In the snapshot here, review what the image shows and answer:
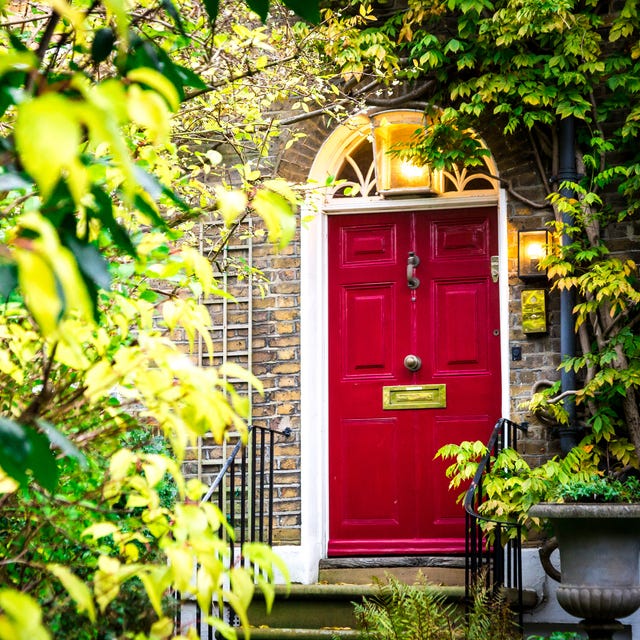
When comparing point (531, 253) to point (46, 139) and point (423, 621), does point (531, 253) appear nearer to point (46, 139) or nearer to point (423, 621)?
point (423, 621)

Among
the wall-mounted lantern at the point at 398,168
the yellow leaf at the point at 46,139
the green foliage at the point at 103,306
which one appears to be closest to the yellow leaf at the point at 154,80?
the green foliage at the point at 103,306

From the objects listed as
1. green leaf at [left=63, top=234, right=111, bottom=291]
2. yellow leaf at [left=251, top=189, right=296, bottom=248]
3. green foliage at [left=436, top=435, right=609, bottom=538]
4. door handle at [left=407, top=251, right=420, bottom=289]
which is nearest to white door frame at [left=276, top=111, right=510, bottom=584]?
door handle at [left=407, top=251, right=420, bottom=289]

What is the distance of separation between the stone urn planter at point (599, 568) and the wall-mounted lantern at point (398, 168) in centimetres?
244

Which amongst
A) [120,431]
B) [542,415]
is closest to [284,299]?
[542,415]

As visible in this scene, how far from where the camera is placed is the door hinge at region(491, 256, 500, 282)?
6797 millimetres

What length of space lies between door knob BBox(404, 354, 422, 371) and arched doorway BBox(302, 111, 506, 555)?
0.01 m

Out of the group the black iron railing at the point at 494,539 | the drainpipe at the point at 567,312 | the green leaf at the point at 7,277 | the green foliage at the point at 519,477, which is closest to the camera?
the green leaf at the point at 7,277

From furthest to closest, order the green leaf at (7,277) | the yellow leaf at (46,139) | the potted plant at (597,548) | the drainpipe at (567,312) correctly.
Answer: the drainpipe at (567,312)
the potted plant at (597,548)
the green leaf at (7,277)
the yellow leaf at (46,139)

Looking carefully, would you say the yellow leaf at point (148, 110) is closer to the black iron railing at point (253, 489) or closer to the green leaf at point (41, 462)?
the green leaf at point (41, 462)

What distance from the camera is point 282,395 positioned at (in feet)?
22.6

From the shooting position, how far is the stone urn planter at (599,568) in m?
5.23

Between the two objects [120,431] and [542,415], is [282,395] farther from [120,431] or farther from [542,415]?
[120,431]

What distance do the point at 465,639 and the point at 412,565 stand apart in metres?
2.04

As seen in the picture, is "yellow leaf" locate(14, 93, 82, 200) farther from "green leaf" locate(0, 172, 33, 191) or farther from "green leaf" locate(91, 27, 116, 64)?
"green leaf" locate(91, 27, 116, 64)
